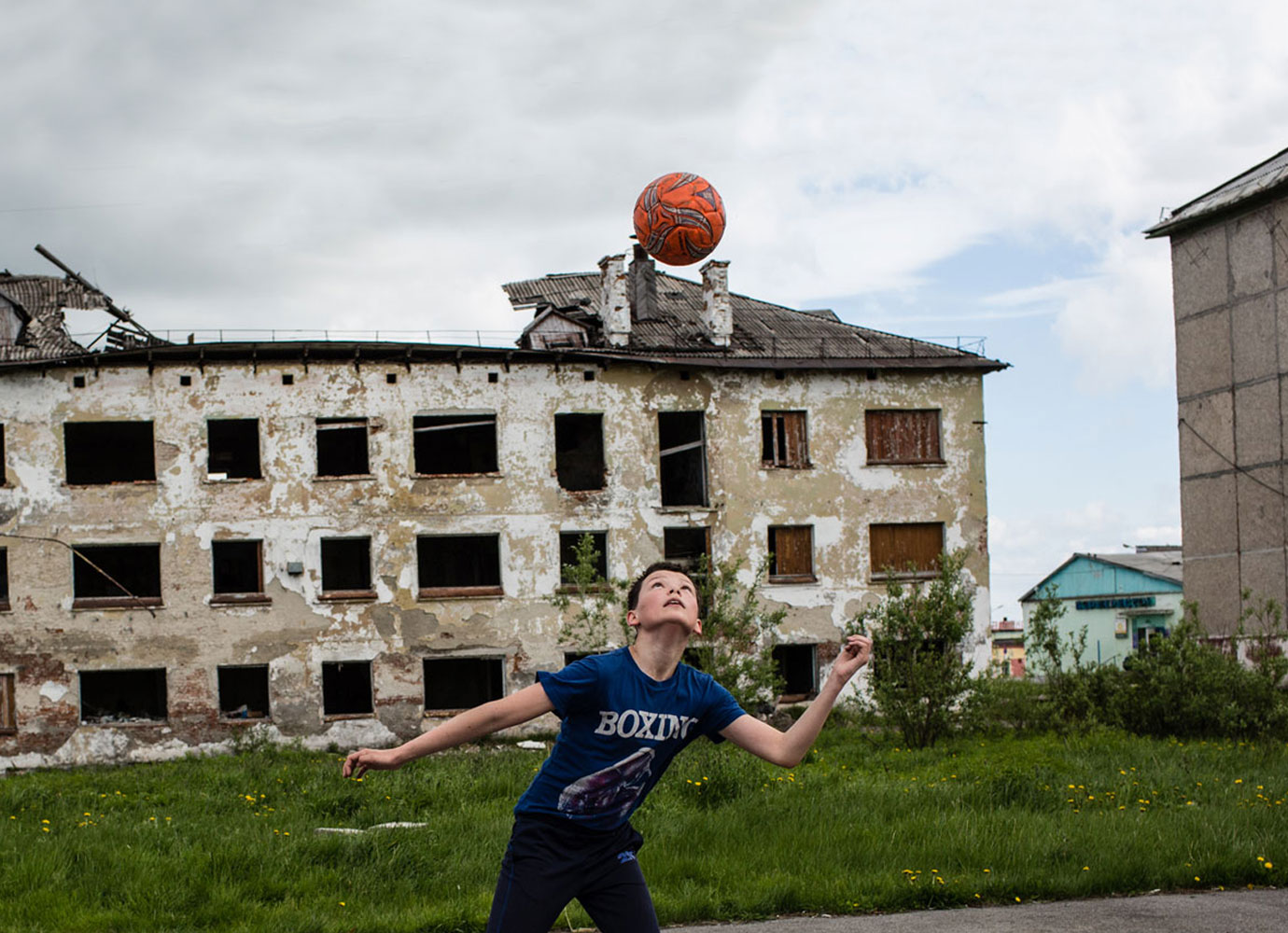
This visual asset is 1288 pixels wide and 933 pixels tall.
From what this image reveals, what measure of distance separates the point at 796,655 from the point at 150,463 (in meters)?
16.3

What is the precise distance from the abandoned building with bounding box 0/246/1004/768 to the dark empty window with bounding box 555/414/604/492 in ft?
0.22

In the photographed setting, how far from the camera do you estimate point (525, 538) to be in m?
30.6

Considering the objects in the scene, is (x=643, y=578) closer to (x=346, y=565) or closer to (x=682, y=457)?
(x=346, y=565)

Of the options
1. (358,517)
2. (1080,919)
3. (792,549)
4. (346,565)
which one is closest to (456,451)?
(346,565)

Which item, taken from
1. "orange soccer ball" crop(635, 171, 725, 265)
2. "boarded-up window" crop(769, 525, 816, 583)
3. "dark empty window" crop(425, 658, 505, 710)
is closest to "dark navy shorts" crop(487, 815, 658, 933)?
"orange soccer ball" crop(635, 171, 725, 265)

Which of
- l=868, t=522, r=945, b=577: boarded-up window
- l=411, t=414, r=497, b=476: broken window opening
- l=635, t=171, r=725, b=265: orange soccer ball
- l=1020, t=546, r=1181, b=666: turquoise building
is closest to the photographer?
l=635, t=171, r=725, b=265: orange soccer ball

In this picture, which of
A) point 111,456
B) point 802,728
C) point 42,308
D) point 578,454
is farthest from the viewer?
point 42,308

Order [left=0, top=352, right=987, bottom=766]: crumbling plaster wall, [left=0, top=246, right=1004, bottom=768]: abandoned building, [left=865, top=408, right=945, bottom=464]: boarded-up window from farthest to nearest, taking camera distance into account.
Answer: [left=865, top=408, right=945, bottom=464]: boarded-up window
[left=0, top=246, right=1004, bottom=768]: abandoned building
[left=0, top=352, right=987, bottom=766]: crumbling plaster wall

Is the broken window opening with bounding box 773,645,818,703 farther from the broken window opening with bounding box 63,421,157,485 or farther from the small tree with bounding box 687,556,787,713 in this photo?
the broken window opening with bounding box 63,421,157,485

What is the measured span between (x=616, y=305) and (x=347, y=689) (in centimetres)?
1089

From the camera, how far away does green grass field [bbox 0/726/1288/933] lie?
345 inches

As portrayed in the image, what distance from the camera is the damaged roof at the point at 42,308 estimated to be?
31422mm

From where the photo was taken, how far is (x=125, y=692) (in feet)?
110

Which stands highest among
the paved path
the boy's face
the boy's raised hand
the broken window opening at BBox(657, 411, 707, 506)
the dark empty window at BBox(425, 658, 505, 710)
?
the broken window opening at BBox(657, 411, 707, 506)
